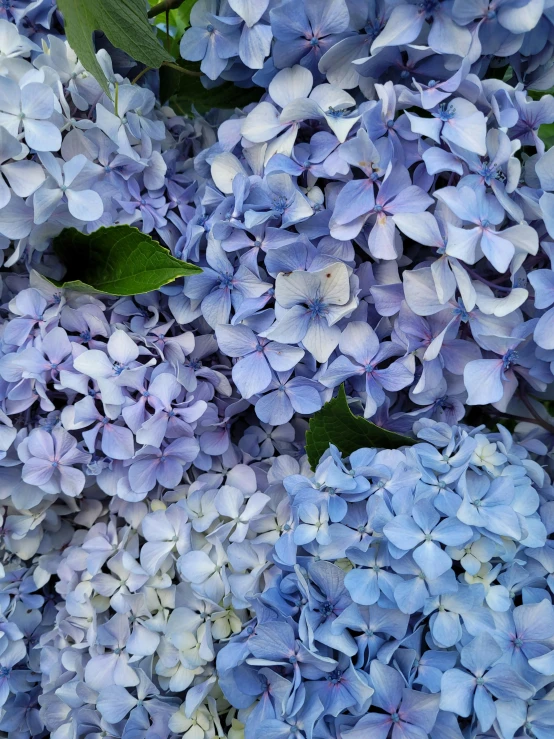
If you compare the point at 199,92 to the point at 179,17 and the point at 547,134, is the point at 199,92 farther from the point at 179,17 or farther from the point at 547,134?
the point at 547,134

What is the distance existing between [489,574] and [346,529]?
0.34 feet

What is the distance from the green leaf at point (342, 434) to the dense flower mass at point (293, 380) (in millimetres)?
11

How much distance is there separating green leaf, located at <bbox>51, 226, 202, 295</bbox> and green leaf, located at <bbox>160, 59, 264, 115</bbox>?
0.19m

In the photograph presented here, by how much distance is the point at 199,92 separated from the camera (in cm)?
77

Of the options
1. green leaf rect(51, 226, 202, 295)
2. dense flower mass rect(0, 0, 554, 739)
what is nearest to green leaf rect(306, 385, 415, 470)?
dense flower mass rect(0, 0, 554, 739)

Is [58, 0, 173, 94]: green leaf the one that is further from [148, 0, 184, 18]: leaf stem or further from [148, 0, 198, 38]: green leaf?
[148, 0, 198, 38]: green leaf

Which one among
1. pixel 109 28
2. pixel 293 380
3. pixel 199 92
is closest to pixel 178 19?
pixel 199 92

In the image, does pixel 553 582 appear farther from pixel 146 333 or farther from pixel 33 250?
pixel 33 250

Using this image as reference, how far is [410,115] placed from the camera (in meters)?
0.57

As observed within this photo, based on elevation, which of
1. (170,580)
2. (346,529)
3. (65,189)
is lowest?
(170,580)

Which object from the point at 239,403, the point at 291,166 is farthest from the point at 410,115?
the point at 239,403

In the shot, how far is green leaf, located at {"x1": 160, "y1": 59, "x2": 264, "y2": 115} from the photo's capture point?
2.43ft

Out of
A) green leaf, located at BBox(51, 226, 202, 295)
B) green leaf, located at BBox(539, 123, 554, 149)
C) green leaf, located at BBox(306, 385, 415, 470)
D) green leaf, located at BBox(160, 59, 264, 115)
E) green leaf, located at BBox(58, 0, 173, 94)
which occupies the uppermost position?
green leaf, located at BBox(58, 0, 173, 94)

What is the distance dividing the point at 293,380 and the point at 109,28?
11.4 inches
